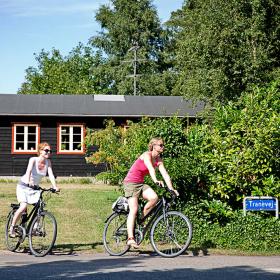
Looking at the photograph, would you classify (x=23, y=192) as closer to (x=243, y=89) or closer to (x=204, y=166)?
(x=204, y=166)

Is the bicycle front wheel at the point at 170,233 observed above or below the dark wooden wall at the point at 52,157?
below

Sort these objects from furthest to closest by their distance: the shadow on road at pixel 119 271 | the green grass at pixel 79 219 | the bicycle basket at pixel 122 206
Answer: the green grass at pixel 79 219 < the bicycle basket at pixel 122 206 < the shadow on road at pixel 119 271

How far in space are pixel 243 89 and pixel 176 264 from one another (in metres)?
22.3

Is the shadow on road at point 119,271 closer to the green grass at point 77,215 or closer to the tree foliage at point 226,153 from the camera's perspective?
the green grass at point 77,215

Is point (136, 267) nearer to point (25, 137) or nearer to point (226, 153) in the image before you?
point (226, 153)

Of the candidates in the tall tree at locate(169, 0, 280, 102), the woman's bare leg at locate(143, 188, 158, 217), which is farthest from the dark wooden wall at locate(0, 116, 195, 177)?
A: the woman's bare leg at locate(143, 188, 158, 217)

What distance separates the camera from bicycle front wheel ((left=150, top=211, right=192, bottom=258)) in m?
9.55

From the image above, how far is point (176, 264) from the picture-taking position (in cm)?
884

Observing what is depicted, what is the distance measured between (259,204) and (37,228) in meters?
3.87

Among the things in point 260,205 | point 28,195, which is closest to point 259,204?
point 260,205

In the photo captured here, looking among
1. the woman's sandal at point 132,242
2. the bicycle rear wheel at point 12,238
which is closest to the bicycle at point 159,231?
the woman's sandal at point 132,242

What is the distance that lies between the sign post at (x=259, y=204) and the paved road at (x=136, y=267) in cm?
139

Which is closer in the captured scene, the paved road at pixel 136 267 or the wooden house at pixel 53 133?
the paved road at pixel 136 267

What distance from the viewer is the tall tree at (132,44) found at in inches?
2245
